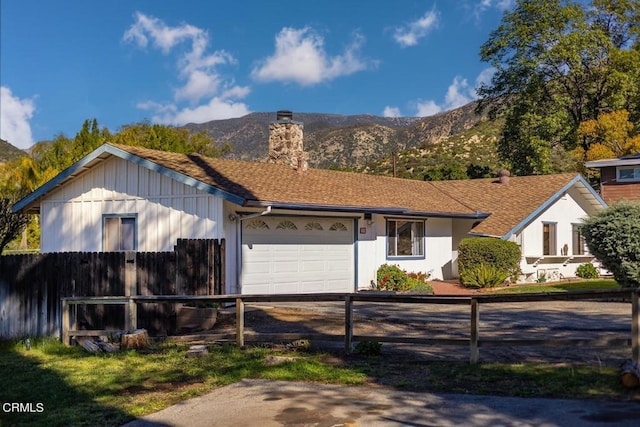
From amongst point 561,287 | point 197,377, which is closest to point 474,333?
point 197,377

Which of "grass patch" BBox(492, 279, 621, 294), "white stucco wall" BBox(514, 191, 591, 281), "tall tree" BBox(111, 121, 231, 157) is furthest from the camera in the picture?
"tall tree" BBox(111, 121, 231, 157)

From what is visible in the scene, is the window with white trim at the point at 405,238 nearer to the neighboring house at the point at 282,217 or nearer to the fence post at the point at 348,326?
the neighboring house at the point at 282,217

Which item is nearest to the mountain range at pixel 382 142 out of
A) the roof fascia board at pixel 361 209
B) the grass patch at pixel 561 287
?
the roof fascia board at pixel 361 209

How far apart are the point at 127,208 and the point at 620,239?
13.3 metres

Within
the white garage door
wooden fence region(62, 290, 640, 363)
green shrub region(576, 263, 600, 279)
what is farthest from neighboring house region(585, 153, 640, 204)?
wooden fence region(62, 290, 640, 363)

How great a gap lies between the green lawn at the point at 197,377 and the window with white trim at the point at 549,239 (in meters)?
18.1

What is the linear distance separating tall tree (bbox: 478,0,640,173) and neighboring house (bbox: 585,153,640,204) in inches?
327

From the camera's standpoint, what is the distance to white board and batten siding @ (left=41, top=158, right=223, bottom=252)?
55.9 ft

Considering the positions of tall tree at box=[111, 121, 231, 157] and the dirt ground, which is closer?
the dirt ground

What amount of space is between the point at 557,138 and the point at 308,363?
119 feet

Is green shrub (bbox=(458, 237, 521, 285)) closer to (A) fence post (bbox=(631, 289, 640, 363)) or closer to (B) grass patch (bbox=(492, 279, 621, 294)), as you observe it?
(B) grass patch (bbox=(492, 279, 621, 294))

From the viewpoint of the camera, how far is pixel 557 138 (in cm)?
4175

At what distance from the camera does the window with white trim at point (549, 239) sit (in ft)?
85.4

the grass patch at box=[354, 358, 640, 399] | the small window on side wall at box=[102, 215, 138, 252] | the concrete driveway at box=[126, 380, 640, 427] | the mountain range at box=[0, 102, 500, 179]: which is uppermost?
the mountain range at box=[0, 102, 500, 179]
